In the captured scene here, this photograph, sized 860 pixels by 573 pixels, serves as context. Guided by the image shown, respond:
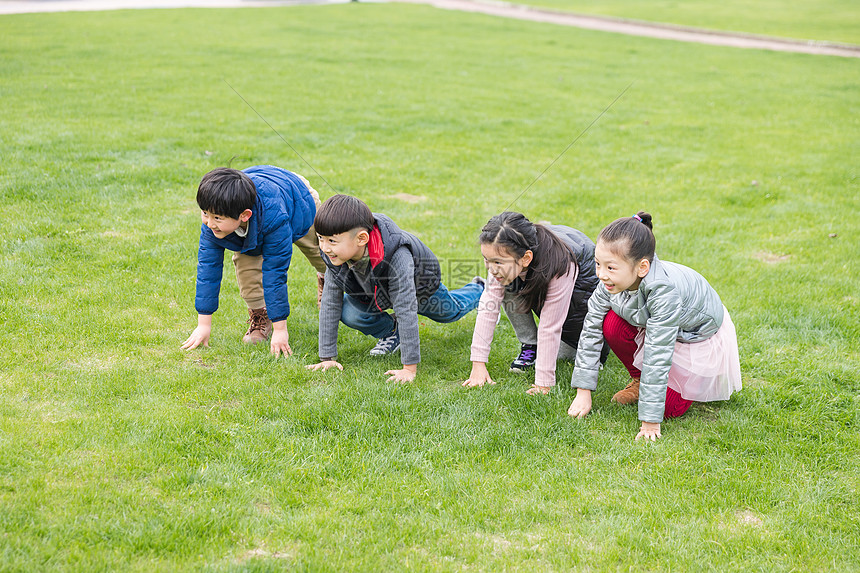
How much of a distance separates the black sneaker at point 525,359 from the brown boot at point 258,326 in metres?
1.64

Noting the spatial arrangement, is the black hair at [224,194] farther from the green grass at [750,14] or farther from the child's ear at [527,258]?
the green grass at [750,14]

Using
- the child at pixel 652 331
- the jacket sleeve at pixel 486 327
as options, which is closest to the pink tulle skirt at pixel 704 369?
the child at pixel 652 331

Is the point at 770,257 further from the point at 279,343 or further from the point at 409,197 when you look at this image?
the point at 279,343

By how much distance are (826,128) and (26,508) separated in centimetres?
1186

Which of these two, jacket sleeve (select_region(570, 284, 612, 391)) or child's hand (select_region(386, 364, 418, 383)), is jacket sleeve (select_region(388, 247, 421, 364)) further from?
jacket sleeve (select_region(570, 284, 612, 391))

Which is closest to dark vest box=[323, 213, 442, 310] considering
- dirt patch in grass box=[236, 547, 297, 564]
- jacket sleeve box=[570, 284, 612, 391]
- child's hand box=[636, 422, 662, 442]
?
jacket sleeve box=[570, 284, 612, 391]

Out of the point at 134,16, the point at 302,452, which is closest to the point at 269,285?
the point at 302,452

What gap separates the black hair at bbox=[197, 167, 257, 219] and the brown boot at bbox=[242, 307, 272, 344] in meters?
0.93

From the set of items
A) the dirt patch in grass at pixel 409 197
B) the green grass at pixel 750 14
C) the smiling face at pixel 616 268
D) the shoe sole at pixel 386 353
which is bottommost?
the shoe sole at pixel 386 353

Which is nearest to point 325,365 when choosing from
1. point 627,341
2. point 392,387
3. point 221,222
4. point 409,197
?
point 392,387

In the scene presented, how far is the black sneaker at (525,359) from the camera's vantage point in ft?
14.8

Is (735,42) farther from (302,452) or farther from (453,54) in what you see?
(302,452)

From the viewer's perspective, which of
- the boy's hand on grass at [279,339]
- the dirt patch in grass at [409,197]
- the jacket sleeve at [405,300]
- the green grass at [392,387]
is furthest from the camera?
the dirt patch in grass at [409,197]

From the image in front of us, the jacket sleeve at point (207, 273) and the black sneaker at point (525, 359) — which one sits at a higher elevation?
the jacket sleeve at point (207, 273)
